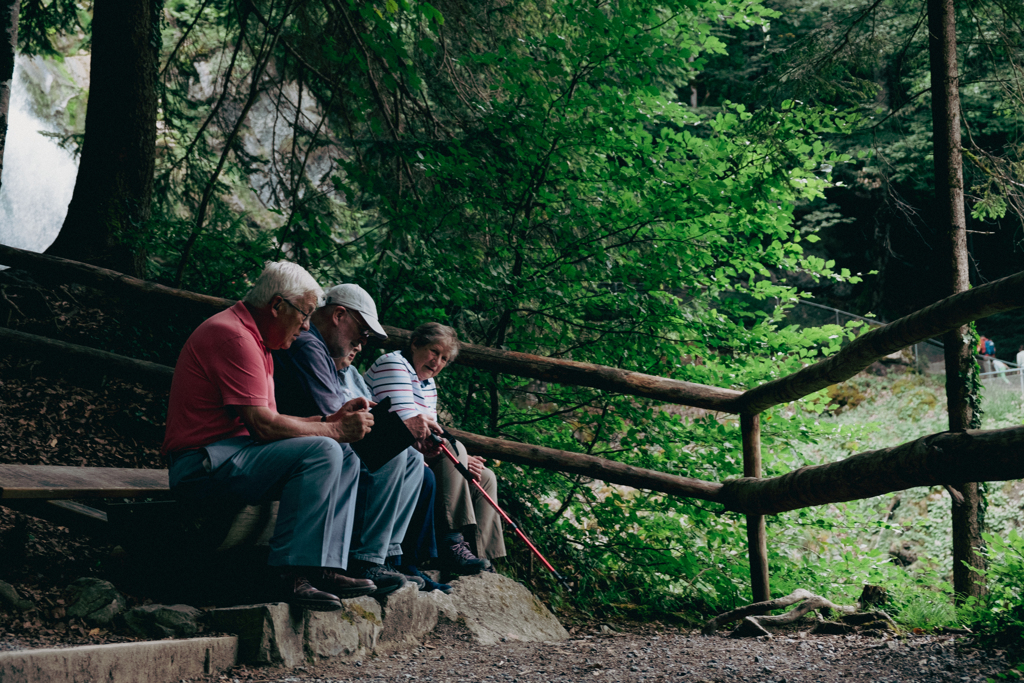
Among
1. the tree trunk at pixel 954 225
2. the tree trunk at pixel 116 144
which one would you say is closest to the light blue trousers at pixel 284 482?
the tree trunk at pixel 116 144

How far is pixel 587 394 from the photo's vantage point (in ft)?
16.4

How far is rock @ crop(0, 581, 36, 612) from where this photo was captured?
8.58 feet

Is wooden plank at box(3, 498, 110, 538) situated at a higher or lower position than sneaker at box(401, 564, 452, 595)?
higher

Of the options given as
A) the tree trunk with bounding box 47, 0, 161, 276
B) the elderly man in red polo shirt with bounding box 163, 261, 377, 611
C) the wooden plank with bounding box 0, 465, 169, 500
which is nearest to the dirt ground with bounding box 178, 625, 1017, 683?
the elderly man in red polo shirt with bounding box 163, 261, 377, 611

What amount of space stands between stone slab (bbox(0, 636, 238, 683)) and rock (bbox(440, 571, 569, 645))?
1293 millimetres

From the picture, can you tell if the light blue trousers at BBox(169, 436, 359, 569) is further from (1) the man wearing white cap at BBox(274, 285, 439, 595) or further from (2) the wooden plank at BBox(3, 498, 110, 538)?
(2) the wooden plank at BBox(3, 498, 110, 538)

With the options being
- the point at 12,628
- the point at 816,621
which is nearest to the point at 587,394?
the point at 816,621

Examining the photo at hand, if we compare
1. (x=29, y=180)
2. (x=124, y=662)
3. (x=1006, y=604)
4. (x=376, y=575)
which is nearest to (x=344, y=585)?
(x=376, y=575)

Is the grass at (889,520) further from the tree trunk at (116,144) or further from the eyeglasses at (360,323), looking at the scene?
the tree trunk at (116,144)

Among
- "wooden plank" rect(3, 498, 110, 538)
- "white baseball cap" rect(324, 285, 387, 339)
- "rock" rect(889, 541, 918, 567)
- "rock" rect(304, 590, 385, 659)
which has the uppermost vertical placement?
"white baseball cap" rect(324, 285, 387, 339)

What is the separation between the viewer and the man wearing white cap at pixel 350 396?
3178 mm

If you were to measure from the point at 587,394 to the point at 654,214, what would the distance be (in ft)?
4.22

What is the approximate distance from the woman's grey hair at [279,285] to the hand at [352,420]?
481 millimetres

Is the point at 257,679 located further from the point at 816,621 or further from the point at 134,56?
the point at 134,56
